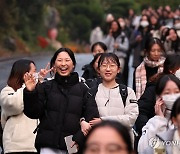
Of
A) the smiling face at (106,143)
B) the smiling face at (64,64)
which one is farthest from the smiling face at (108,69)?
the smiling face at (106,143)

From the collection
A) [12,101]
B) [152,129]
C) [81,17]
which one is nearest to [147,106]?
[152,129]

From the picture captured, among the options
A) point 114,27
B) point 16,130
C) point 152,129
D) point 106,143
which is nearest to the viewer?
point 106,143

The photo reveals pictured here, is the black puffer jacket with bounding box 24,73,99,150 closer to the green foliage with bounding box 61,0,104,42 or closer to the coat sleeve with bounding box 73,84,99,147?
the coat sleeve with bounding box 73,84,99,147

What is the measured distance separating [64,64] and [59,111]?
1.73ft

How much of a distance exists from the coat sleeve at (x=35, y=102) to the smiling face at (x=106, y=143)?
274 cm

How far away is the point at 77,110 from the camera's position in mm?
6605

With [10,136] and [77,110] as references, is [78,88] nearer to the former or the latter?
[77,110]

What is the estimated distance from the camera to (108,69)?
22.6ft

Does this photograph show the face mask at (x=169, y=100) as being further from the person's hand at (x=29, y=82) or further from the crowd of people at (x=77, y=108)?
the person's hand at (x=29, y=82)

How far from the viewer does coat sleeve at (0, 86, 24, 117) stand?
7.35 meters

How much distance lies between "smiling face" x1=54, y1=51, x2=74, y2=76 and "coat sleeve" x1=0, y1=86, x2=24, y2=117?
719mm

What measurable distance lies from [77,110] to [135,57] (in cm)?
900

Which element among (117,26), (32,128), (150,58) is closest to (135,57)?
(117,26)

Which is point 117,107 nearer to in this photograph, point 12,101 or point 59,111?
point 59,111
